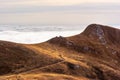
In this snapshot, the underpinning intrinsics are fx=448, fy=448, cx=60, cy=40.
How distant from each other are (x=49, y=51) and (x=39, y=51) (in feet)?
19.8

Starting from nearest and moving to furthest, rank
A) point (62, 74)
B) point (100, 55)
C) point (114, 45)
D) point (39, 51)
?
point (62, 74), point (39, 51), point (100, 55), point (114, 45)

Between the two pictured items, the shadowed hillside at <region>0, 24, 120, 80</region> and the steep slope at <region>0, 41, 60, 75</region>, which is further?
the steep slope at <region>0, 41, 60, 75</region>

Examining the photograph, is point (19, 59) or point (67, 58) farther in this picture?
point (67, 58)

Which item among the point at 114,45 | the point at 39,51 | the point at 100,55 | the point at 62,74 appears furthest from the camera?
the point at 114,45

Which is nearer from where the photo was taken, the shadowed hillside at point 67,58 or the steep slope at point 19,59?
the shadowed hillside at point 67,58

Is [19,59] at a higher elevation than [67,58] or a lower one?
higher

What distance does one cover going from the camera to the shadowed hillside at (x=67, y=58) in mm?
124125

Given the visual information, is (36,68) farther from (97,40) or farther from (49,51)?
(97,40)

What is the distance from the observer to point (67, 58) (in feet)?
450

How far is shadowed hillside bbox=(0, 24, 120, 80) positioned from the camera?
12412cm

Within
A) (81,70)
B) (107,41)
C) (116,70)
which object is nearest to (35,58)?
(81,70)

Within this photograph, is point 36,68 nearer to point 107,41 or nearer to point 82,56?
point 82,56

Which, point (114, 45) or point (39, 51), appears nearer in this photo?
point (39, 51)

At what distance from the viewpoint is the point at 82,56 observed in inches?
5753
